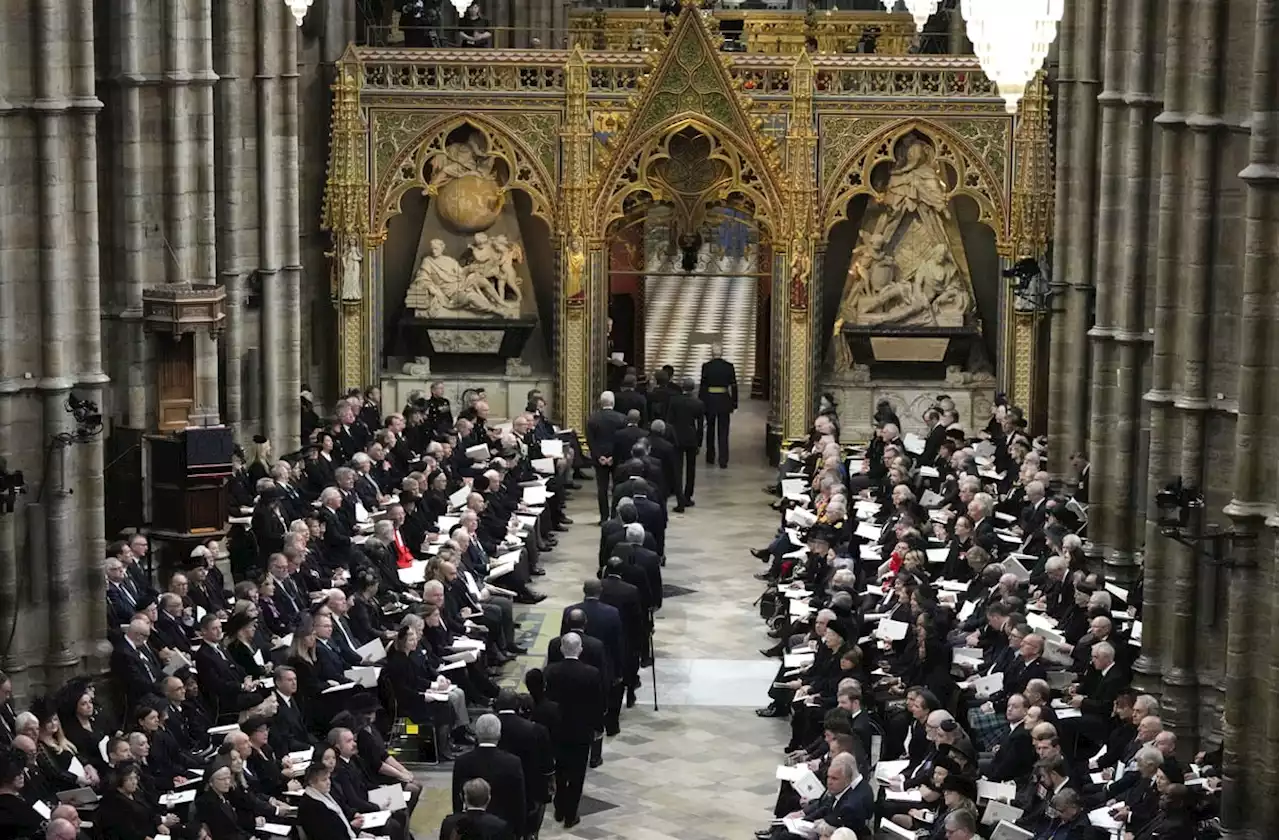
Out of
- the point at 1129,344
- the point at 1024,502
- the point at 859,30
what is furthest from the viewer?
the point at 859,30

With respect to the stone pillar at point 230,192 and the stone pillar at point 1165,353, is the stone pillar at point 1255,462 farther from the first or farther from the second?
the stone pillar at point 230,192

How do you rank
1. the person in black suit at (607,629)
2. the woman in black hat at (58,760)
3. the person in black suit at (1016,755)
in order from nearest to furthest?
1. the woman in black hat at (58,760)
2. the person in black suit at (1016,755)
3. the person in black suit at (607,629)

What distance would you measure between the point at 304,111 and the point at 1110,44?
13.0 metres

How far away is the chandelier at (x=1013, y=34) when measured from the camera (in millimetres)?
22734

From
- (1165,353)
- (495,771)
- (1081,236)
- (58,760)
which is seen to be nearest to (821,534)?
(1165,353)

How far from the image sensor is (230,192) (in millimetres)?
32312

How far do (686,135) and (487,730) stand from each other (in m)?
18.4

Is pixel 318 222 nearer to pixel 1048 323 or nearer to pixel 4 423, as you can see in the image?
pixel 1048 323

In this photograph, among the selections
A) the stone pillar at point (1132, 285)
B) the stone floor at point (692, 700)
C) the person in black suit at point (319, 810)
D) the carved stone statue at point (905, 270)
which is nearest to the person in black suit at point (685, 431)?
the stone floor at point (692, 700)

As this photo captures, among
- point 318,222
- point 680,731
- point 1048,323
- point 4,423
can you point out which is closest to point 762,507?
point 1048,323

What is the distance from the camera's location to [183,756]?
2098 cm

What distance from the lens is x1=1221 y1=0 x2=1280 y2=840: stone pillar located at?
19.5 m

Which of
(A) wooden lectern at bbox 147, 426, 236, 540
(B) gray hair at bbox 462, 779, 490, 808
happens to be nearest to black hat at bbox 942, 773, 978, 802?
(B) gray hair at bbox 462, 779, 490, 808

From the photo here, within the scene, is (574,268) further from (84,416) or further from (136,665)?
(136,665)
